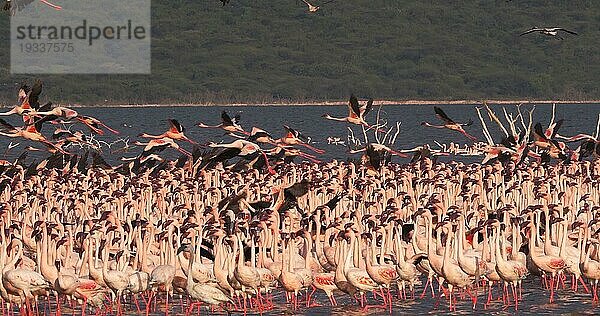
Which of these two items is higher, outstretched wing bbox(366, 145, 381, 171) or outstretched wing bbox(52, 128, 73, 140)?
outstretched wing bbox(52, 128, 73, 140)

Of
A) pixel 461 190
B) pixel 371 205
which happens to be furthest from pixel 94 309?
pixel 461 190

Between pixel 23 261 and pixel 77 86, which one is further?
pixel 77 86

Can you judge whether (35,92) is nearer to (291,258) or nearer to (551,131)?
(291,258)

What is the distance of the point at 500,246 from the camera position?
2297 cm

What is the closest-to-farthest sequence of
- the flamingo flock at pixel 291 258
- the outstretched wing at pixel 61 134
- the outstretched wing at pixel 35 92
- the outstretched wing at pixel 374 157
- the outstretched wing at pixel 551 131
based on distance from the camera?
1. the flamingo flock at pixel 291 258
2. the outstretched wing at pixel 35 92
3. the outstretched wing at pixel 374 157
4. the outstretched wing at pixel 61 134
5. the outstretched wing at pixel 551 131

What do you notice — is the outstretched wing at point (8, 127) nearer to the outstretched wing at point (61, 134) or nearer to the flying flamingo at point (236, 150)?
the flying flamingo at point (236, 150)

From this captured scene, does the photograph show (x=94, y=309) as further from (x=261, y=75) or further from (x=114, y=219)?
(x=261, y=75)

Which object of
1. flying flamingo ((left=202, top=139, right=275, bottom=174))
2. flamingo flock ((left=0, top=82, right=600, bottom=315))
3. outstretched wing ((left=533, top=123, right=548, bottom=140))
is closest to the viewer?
flamingo flock ((left=0, top=82, right=600, bottom=315))

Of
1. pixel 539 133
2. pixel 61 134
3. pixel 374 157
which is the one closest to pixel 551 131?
pixel 539 133

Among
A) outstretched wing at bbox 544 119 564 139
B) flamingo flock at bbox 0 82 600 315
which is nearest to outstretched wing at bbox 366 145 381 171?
outstretched wing at bbox 544 119 564 139

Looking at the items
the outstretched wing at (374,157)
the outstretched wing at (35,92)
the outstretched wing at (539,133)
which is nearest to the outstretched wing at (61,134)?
the outstretched wing at (35,92)

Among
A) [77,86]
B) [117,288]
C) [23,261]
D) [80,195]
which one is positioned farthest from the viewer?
[77,86]

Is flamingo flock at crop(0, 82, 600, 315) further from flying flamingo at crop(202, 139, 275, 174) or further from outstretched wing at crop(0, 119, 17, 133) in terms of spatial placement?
flying flamingo at crop(202, 139, 275, 174)

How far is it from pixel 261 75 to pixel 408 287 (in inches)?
6735
